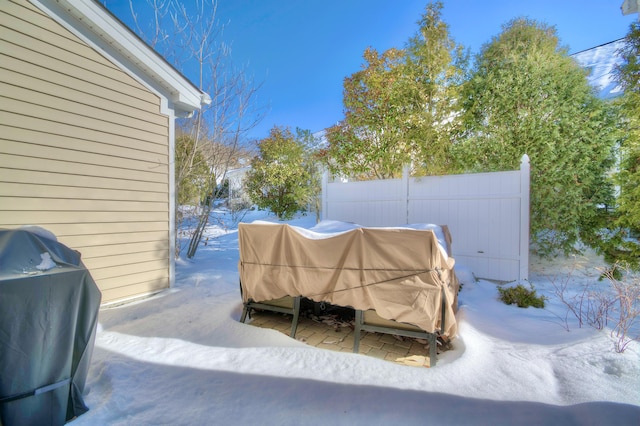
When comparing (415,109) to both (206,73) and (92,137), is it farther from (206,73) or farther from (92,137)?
(92,137)

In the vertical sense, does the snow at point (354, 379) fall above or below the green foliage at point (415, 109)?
below

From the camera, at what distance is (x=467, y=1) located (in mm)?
5855

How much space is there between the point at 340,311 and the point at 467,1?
21.7ft

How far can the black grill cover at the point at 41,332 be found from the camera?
5.69 ft

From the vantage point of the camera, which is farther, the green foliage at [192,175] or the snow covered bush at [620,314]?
the green foliage at [192,175]

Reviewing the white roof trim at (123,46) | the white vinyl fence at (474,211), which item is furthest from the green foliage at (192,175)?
the white vinyl fence at (474,211)

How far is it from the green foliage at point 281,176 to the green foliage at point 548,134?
7.16 metres

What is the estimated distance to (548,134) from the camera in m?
4.98

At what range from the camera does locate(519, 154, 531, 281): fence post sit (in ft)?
15.3

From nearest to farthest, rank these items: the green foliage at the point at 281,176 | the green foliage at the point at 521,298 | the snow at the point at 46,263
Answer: the snow at the point at 46,263
the green foliage at the point at 521,298
the green foliage at the point at 281,176

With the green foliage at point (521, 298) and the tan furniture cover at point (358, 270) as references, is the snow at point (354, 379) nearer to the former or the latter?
the green foliage at point (521, 298)

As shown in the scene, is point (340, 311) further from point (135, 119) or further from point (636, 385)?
point (135, 119)

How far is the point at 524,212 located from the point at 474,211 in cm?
74

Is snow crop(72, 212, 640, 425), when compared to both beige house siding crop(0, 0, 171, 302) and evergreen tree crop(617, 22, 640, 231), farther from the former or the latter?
evergreen tree crop(617, 22, 640, 231)
